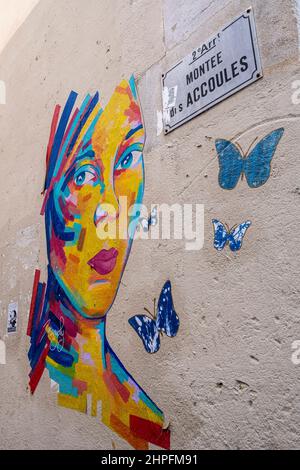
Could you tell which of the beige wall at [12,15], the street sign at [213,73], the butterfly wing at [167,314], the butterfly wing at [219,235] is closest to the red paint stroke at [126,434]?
the butterfly wing at [167,314]

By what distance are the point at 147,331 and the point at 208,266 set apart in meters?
0.43

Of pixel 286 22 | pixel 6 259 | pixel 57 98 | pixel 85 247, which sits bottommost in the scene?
pixel 85 247

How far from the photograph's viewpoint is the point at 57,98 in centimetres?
270

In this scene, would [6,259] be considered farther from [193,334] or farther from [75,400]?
[193,334]

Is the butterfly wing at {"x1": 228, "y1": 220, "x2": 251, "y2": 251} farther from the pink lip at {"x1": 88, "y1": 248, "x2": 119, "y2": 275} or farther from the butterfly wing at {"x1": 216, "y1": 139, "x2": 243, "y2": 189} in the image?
the pink lip at {"x1": 88, "y1": 248, "x2": 119, "y2": 275}

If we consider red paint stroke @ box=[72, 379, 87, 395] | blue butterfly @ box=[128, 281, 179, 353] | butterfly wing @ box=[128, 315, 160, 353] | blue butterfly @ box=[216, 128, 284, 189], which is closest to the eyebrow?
blue butterfly @ box=[216, 128, 284, 189]

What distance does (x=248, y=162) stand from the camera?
52.5 inches

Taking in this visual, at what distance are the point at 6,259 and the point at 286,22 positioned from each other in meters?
2.56

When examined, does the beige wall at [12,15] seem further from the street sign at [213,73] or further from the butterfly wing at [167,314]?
the butterfly wing at [167,314]

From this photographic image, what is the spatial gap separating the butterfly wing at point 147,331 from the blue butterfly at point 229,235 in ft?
1.52

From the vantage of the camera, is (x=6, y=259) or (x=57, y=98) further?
(x=6, y=259)

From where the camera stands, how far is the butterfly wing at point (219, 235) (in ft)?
4.48

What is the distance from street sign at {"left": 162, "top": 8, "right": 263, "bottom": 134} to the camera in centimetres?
139

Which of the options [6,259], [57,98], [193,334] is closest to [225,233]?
[193,334]
